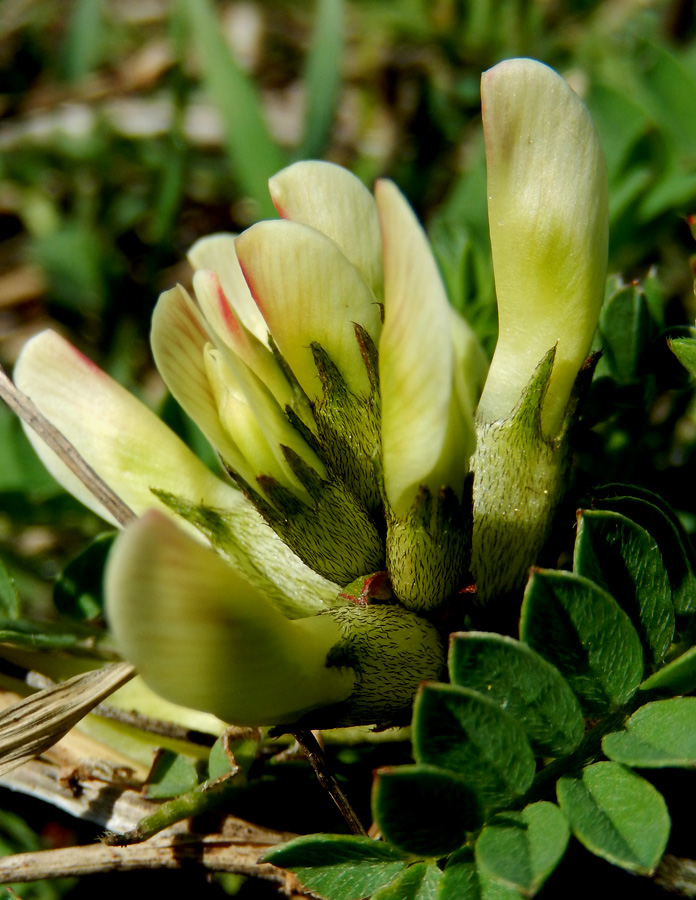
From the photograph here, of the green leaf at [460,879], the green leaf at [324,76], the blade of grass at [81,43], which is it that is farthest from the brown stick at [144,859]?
the blade of grass at [81,43]

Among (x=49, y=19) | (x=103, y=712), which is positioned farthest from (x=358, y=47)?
(x=103, y=712)

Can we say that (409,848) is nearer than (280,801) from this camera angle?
Yes

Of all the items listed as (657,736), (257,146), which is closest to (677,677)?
(657,736)

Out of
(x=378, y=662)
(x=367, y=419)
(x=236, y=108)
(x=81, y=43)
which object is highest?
(x=81, y=43)

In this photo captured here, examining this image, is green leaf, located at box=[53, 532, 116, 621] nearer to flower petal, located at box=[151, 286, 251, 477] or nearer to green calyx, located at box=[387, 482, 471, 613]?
flower petal, located at box=[151, 286, 251, 477]

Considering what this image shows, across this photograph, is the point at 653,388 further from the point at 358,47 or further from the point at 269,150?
the point at 358,47

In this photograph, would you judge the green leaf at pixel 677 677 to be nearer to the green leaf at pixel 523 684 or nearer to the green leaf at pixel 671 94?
the green leaf at pixel 523 684

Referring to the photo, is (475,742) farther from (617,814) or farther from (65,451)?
(65,451)
